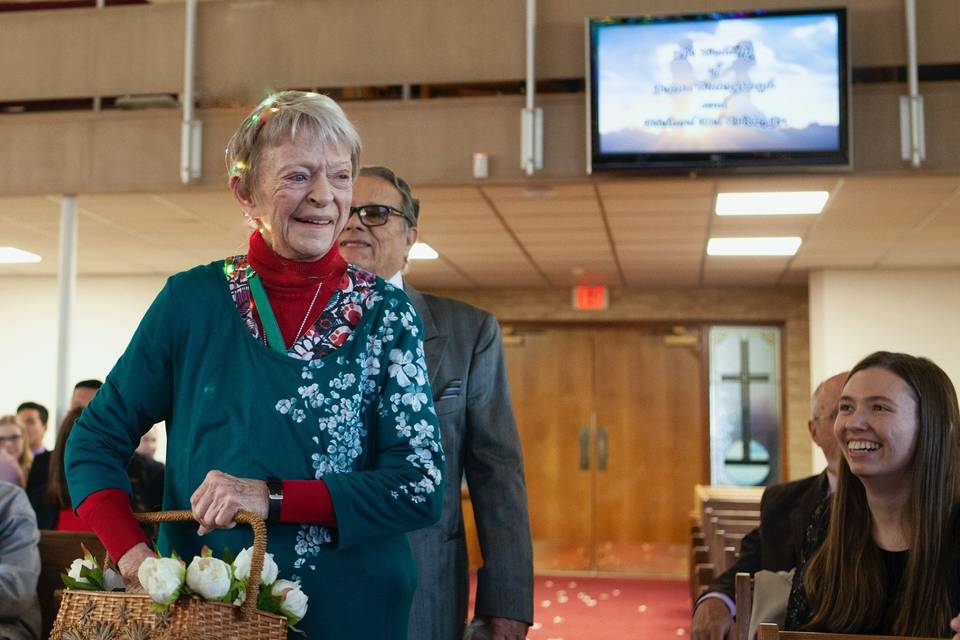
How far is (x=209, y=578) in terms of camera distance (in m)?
1.02

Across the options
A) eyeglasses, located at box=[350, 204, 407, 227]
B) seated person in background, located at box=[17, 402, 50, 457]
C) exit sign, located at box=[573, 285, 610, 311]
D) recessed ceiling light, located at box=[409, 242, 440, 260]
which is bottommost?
seated person in background, located at box=[17, 402, 50, 457]

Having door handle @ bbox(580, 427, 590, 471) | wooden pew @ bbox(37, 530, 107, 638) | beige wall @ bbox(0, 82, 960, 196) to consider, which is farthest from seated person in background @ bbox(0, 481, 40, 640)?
door handle @ bbox(580, 427, 590, 471)

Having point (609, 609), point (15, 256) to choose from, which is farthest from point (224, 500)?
point (15, 256)

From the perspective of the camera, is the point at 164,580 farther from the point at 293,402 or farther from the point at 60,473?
the point at 60,473

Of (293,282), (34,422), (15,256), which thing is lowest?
(34,422)

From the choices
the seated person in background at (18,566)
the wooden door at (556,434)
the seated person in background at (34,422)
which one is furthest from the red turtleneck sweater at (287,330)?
the wooden door at (556,434)

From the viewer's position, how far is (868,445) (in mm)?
2344

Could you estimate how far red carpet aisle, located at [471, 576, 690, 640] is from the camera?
25.8 feet

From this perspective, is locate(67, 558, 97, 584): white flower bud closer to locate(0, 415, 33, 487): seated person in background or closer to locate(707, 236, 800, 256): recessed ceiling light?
locate(0, 415, 33, 487): seated person in background

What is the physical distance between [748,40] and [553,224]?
1.98 metres

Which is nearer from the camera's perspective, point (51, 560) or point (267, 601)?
point (267, 601)

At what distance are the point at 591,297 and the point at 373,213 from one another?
8.89m

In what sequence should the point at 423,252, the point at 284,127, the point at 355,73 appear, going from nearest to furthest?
1. the point at 284,127
2. the point at 355,73
3. the point at 423,252

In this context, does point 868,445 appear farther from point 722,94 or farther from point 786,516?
point 722,94
